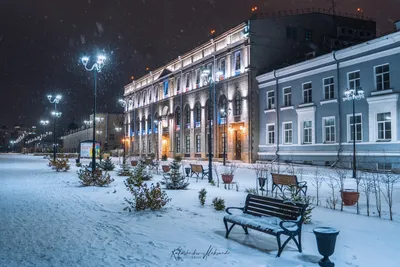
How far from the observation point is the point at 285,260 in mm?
6215

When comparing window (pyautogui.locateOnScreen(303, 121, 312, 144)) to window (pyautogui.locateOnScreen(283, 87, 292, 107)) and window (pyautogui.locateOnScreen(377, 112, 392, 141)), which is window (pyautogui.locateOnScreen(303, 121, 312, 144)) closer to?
window (pyautogui.locateOnScreen(283, 87, 292, 107))

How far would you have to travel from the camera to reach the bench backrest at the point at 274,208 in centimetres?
712

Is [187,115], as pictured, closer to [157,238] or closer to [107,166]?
[107,166]

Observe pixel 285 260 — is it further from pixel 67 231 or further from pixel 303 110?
pixel 303 110

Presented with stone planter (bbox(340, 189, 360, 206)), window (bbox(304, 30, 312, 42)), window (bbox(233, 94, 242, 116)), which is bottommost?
stone planter (bbox(340, 189, 360, 206))

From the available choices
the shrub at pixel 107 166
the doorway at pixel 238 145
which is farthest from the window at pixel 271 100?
the shrub at pixel 107 166

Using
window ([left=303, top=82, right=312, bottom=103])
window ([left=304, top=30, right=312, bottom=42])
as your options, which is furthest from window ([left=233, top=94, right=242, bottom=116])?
window ([left=304, top=30, right=312, bottom=42])

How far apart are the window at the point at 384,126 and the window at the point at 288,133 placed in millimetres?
9371

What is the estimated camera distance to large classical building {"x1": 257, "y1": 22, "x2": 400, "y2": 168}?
26328 millimetres

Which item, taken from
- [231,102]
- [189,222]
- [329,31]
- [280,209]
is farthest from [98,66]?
A: [329,31]

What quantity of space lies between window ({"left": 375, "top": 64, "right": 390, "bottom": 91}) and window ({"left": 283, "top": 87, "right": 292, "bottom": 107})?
366 inches

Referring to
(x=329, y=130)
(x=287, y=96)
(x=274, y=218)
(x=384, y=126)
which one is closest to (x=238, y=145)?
(x=287, y=96)

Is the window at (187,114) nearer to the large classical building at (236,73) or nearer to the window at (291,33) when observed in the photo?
the large classical building at (236,73)

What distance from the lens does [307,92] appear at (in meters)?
34.0
